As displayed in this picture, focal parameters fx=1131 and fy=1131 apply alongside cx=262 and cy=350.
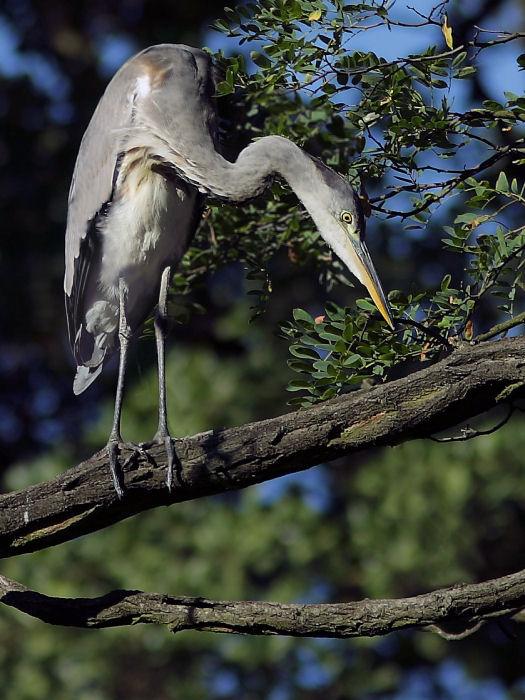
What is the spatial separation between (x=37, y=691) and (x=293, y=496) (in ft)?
5.58

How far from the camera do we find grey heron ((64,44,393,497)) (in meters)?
3.21

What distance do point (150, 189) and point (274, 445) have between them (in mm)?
1376

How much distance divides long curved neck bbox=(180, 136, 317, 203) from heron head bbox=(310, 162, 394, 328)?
0.06 m

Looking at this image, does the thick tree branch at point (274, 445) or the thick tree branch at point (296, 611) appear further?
the thick tree branch at point (296, 611)

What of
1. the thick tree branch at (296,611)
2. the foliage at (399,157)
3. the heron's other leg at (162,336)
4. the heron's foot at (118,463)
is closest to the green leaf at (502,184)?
the foliage at (399,157)

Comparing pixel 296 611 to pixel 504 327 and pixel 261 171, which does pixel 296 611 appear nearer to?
pixel 504 327

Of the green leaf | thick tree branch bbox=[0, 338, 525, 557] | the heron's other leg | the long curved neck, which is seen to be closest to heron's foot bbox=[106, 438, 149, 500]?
thick tree branch bbox=[0, 338, 525, 557]

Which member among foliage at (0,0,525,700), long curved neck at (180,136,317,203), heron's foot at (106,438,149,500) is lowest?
foliage at (0,0,525,700)

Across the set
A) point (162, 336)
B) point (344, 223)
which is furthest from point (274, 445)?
point (162, 336)

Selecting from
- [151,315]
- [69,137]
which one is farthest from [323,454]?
[69,137]

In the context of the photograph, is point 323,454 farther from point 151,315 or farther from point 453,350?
point 151,315

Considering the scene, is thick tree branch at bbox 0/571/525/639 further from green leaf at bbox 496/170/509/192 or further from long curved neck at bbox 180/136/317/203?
long curved neck at bbox 180/136/317/203

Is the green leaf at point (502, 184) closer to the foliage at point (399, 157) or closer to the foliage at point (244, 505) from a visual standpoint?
the foliage at point (399, 157)

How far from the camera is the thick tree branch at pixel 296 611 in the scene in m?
2.43
